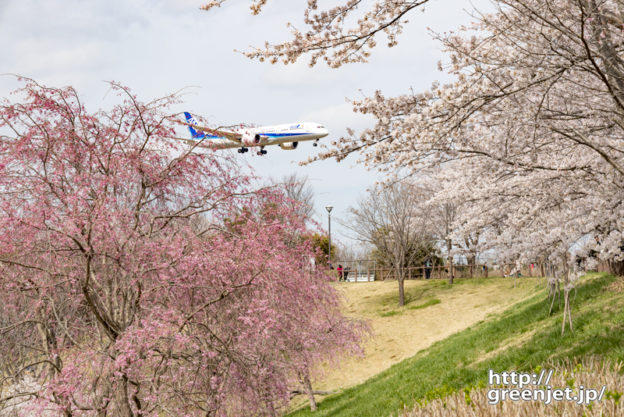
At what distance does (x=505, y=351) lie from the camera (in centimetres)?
1145

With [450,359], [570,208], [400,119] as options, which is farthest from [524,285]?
[400,119]

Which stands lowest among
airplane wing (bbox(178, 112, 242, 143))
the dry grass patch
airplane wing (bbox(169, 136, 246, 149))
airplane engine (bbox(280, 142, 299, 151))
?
the dry grass patch

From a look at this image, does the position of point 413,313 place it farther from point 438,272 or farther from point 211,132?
point 211,132

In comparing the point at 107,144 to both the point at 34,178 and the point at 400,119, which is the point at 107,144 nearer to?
the point at 34,178

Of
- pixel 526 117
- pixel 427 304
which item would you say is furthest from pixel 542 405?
pixel 427 304

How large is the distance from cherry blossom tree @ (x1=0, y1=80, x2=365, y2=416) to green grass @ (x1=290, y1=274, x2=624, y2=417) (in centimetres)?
299

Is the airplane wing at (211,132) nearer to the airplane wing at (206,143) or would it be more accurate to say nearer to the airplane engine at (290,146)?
the airplane wing at (206,143)

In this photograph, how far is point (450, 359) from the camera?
13203mm

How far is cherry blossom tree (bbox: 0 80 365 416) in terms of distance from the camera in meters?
6.68

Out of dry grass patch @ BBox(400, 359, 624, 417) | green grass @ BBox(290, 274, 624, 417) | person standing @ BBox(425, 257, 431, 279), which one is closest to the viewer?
dry grass patch @ BBox(400, 359, 624, 417)

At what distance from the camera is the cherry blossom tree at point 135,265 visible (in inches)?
263

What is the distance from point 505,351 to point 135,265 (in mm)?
8041

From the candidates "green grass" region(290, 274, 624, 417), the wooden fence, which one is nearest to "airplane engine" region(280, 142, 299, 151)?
the wooden fence

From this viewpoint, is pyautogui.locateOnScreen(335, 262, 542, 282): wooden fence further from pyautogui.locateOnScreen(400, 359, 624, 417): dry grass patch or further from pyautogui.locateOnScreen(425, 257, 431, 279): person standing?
pyautogui.locateOnScreen(400, 359, 624, 417): dry grass patch
